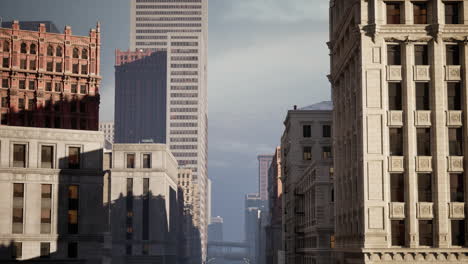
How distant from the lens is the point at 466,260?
180 ft

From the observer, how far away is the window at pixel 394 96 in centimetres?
5747

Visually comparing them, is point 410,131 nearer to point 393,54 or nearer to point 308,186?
point 393,54

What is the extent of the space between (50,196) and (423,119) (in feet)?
197

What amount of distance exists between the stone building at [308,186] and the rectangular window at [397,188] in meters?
36.0

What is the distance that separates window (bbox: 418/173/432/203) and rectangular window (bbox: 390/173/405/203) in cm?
132

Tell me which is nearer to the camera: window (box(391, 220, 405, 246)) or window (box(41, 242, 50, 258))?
window (box(391, 220, 405, 246))

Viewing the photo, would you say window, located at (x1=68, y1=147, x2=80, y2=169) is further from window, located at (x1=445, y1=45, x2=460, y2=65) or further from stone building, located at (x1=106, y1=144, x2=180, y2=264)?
stone building, located at (x1=106, y1=144, x2=180, y2=264)

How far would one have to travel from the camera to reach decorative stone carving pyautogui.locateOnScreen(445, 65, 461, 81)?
57125 mm

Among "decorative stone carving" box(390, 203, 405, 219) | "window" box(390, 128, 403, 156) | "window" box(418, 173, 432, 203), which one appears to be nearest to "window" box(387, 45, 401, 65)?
"window" box(390, 128, 403, 156)

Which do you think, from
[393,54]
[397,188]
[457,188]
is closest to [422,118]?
[393,54]

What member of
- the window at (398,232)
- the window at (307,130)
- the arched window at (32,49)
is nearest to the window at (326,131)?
the window at (307,130)

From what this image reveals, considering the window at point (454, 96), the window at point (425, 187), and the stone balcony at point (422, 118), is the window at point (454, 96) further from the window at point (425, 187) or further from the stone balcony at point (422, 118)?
the window at point (425, 187)

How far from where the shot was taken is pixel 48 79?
14612 cm

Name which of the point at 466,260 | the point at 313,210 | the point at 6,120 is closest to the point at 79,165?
the point at 313,210
